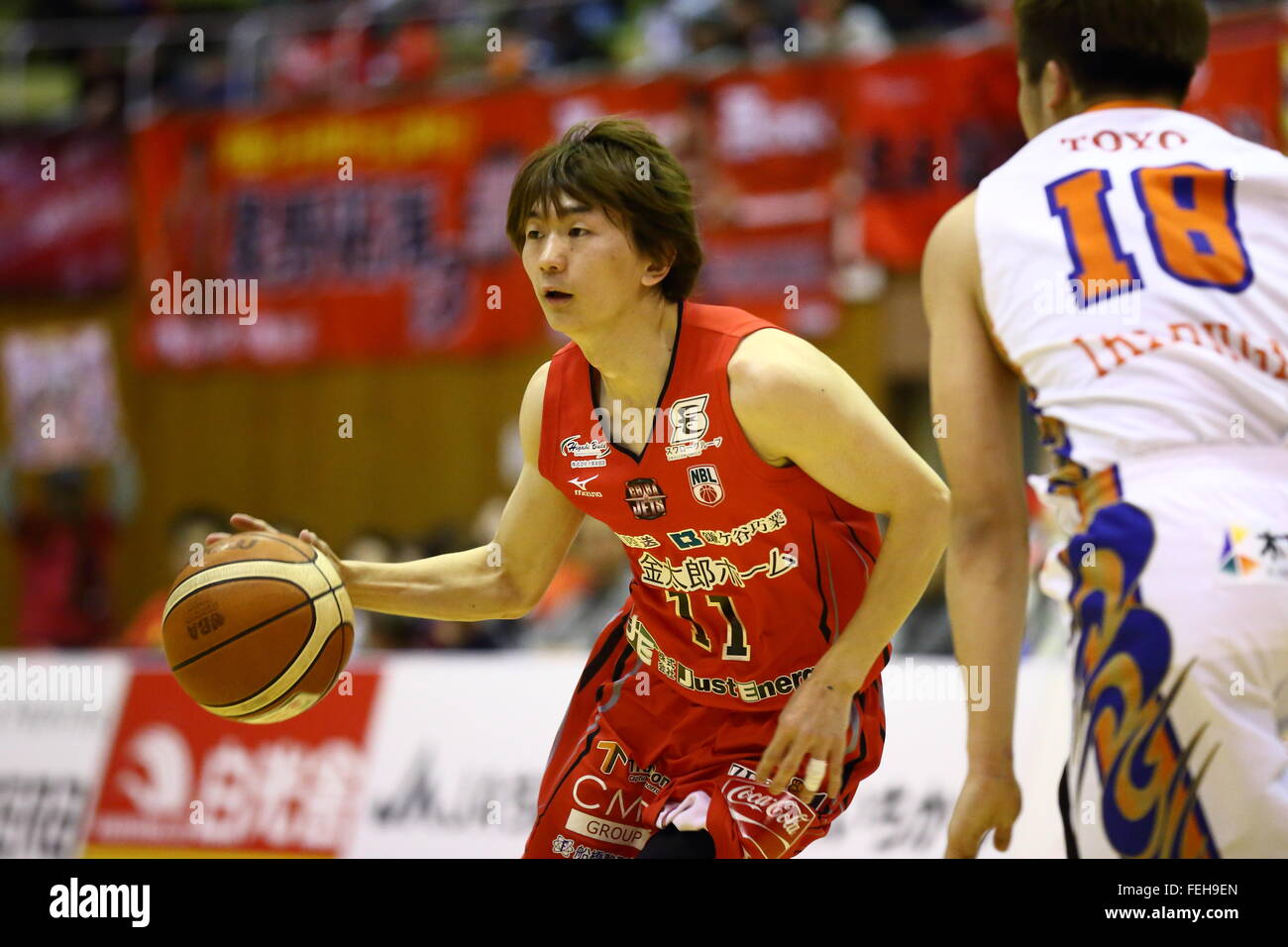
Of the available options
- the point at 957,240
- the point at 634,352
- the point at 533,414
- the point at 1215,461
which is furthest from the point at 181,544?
the point at 1215,461

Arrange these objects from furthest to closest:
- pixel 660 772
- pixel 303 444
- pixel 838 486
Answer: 1. pixel 303 444
2. pixel 660 772
3. pixel 838 486

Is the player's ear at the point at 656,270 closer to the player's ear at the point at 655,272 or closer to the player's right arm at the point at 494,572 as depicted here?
the player's ear at the point at 655,272

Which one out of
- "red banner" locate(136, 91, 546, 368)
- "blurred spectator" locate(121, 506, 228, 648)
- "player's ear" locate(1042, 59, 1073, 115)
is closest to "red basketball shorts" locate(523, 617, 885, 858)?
"player's ear" locate(1042, 59, 1073, 115)

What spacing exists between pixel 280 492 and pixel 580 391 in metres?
9.98

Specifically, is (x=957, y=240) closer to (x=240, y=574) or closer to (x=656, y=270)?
(x=656, y=270)

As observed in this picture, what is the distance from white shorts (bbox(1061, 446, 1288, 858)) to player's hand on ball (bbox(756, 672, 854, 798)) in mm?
845

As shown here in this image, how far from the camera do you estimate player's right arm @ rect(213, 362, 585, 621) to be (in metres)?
3.98

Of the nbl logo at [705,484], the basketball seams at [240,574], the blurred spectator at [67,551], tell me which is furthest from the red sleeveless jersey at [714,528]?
the blurred spectator at [67,551]

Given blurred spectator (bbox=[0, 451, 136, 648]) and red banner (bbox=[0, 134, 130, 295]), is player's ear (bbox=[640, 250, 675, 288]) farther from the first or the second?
blurred spectator (bbox=[0, 451, 136, 648])

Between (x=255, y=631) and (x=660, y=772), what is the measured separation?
105cm

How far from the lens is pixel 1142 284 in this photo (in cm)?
273

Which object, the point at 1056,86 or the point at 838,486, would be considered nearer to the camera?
the point at 1056,86

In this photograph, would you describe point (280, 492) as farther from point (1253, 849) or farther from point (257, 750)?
point (1253, 849)
